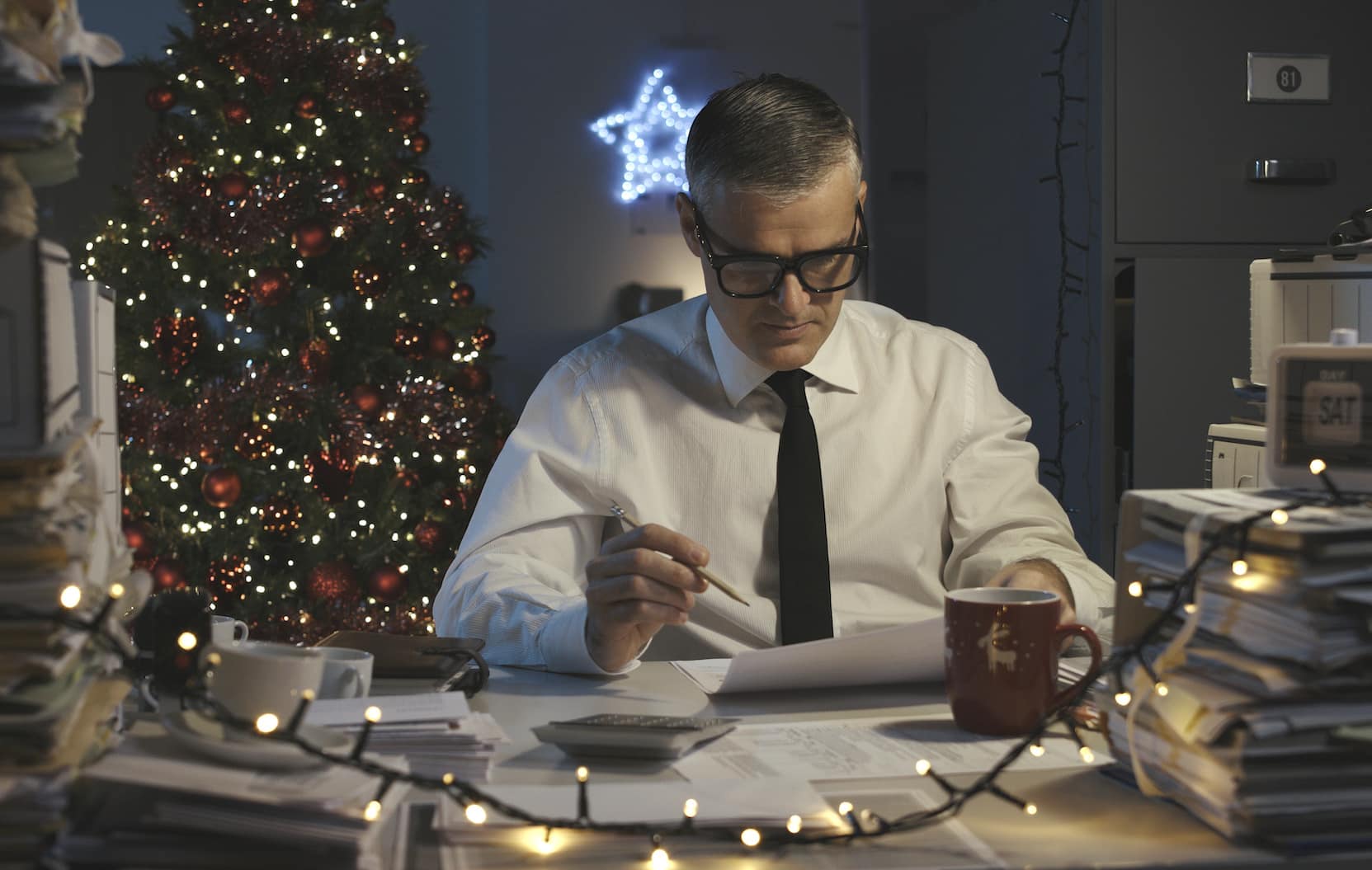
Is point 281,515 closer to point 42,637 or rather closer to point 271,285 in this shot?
point 271,285

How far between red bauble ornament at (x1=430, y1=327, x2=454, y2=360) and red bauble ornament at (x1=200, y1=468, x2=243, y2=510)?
59 centimetres

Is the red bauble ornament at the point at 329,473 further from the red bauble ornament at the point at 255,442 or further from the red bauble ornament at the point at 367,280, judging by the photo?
the red bauble ornament at the point at 367,280

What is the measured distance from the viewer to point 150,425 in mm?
3248

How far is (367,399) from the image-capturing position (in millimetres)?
3318

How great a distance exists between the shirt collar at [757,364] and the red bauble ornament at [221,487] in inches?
69.7

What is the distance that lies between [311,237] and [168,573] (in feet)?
2.95

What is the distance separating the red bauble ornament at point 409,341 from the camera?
3434 mm

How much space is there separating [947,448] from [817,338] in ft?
0.92

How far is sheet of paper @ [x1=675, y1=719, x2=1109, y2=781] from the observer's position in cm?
97

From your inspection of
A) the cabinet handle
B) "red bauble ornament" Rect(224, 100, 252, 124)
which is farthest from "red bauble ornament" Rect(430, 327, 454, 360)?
the cabinet handle

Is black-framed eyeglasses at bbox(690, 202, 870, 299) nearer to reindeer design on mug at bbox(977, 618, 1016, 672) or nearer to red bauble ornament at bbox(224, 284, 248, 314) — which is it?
reindeer design on mug at bbox(977, 618, 1016, 672)

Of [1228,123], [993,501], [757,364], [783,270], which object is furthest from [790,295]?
[1228,123]

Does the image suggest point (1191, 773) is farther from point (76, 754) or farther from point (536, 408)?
point (536, 408)

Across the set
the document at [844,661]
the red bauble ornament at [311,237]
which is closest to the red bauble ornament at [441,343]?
the red bauble ornament at [311,237]
